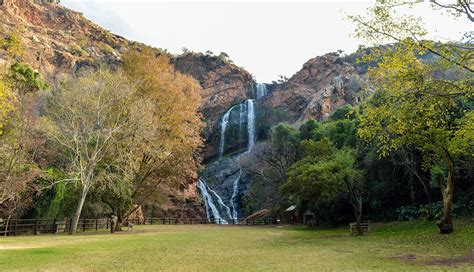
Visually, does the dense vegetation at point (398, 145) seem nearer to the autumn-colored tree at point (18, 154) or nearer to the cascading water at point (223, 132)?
the autumn-colored tree at point (18, 154)

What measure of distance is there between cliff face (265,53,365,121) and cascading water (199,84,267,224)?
4.57 metres

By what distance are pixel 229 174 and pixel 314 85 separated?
23780mm

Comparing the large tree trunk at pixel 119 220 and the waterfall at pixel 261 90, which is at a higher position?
the waterfall at pixel 261 90

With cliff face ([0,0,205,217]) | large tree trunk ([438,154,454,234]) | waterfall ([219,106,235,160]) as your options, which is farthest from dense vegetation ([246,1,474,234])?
waterfall ([219,106,235,160])

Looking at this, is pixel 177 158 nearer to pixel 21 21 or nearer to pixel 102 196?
pixel 102 196

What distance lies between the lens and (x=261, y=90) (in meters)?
73.6

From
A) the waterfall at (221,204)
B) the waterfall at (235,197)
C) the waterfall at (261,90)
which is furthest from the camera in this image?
the waterfall at (261,90)

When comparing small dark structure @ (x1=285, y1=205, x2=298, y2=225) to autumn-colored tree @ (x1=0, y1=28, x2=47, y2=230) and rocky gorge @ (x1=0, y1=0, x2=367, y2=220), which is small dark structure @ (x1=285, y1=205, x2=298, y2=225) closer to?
rocky gorge @ (x1=0, y1=0, x2=367, y2=220)

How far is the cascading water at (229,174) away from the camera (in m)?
49.2

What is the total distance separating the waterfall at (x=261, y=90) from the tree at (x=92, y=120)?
46987 millimetres

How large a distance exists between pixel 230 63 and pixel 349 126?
46056 mm

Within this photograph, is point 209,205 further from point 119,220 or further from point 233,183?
point 119,220

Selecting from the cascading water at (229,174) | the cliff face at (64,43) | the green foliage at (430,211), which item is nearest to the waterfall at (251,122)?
the cascading water at (229,174)

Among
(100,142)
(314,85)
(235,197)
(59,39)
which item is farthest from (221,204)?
(59,39)
